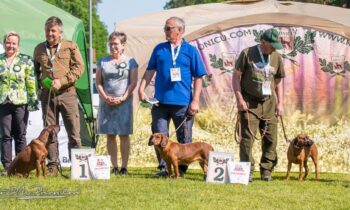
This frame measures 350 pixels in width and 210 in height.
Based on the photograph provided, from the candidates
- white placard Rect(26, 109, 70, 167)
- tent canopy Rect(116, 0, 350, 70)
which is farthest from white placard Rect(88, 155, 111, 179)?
tent canopy Rect(116, 0, 350, 70)

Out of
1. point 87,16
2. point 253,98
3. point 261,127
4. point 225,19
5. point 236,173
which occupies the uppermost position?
point 87,16

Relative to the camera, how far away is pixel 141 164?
8641 mm

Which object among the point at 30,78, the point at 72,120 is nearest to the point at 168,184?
the point at 72,120

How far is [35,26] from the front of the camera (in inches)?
355

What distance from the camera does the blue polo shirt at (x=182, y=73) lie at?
22.3 feet

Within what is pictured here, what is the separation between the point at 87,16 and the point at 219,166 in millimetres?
37080

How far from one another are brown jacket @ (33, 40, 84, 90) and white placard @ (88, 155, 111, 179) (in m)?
0.86

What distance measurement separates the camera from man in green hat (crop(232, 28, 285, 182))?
21.7 ft

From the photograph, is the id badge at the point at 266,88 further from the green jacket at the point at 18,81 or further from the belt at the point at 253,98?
the green jacket at the point at 18,81

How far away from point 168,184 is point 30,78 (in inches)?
73.0

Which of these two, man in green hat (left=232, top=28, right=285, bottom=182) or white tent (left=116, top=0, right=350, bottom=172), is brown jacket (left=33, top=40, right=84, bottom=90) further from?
white tent (left=116, top=0, right=350, bottom=172)

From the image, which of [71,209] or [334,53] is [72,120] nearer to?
[71,209]

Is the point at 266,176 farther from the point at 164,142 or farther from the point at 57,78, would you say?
the point at 57,78

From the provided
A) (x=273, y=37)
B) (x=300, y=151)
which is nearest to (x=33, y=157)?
(x=273, y=37)
